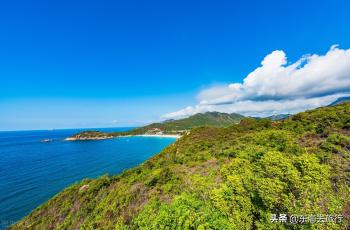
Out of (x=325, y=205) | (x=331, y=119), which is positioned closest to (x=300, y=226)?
(x=325, y=205)

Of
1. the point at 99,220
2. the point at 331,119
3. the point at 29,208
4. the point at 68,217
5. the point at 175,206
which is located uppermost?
the point at 331,119

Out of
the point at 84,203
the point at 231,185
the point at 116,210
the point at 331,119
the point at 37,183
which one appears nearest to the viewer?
the point at 231,185

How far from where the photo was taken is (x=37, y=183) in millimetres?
37688

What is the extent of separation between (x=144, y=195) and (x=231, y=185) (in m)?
9.12

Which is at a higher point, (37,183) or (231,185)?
(231,185)

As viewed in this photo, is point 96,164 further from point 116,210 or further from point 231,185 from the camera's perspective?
point 231,185

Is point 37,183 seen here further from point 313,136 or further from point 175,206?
point 313,136

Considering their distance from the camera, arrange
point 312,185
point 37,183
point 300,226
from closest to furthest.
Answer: point 300,226
point 312,185
point 37,183

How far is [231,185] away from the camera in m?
9.16

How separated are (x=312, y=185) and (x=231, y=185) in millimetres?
3525

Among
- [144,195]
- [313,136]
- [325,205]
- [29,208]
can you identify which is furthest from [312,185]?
[29,208]

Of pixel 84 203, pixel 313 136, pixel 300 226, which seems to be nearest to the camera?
pixel 300 226

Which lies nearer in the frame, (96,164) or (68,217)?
(68,217)

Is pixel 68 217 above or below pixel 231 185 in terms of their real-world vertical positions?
below
